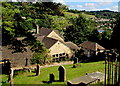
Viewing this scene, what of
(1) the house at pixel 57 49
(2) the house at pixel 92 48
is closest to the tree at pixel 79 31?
(2) the house at pixel 92 48

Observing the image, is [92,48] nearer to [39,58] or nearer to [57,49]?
[57,49]

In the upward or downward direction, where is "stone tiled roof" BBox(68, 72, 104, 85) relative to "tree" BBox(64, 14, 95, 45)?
downward

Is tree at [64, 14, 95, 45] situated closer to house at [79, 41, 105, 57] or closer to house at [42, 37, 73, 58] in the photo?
house at [79, 41, 105, 57]

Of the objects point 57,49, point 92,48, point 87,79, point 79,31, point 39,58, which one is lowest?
point 87,79

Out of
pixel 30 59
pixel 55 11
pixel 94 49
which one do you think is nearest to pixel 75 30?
pixel 94 49

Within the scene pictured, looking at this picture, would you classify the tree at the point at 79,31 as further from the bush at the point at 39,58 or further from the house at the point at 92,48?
the bush at the point at 39,58

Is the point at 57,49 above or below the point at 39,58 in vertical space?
above

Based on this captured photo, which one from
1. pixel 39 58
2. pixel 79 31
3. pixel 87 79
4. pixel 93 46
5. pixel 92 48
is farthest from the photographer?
pixel 79 31

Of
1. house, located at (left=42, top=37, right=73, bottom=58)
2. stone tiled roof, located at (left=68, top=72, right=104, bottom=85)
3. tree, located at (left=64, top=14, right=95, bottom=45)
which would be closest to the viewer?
stone tiled roof, located at (left=68, top=72, right=104, bottom=85)

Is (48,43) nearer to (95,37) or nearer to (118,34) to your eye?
(118,34)

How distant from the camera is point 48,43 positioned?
35.8 metres

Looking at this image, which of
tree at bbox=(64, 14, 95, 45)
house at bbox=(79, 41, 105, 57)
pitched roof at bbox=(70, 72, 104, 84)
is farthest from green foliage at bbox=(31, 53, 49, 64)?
tree at bbox=(64, 14, 95, 45)

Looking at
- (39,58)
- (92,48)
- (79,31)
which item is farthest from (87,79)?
(79,31)

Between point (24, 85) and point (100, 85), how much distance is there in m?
6.54
